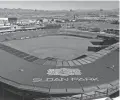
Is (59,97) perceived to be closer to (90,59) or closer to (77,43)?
(90,59)

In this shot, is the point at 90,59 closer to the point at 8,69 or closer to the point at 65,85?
the point at 65,85

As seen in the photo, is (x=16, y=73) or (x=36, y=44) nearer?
(x=16, y=73)

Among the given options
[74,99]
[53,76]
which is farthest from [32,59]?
[74,99]

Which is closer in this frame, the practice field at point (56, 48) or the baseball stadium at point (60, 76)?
the baseball stadium at point (60, 76)

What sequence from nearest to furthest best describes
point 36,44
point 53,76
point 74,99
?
1. point 74,99
2. point 53,76
3. point 36,44

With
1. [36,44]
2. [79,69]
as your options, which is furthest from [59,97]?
[36,44]

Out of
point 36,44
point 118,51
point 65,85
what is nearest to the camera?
point 65,85

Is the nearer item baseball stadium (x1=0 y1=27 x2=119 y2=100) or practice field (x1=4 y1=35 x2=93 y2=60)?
baseball stadium (x1=0 y1=27 x2=119 y2=100)

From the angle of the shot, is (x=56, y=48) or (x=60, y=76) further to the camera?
(x=56, y=48)

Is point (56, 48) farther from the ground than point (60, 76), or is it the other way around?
point (56, 48)
